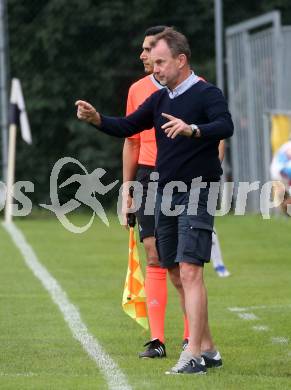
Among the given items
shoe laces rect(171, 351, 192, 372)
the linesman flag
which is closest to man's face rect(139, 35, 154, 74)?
the linesman flag

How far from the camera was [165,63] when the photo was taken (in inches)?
307

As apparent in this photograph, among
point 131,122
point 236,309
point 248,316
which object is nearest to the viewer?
point 131,122

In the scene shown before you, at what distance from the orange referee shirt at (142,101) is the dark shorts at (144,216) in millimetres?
54

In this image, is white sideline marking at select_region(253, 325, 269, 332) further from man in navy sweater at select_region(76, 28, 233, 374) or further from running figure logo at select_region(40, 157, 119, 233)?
running figure logo at select_region(40, 157, 119, 233)

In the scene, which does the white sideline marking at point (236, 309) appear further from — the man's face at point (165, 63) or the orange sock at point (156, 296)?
the man's face at point (165, 63)

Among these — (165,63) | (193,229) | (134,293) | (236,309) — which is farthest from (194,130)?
(236,309)

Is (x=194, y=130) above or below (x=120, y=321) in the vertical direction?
above

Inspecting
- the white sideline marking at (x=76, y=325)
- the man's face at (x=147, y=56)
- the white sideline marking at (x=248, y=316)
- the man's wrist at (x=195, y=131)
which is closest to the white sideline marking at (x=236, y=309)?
the white sideline marking at (x=248, y=316)

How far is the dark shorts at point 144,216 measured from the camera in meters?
8.83

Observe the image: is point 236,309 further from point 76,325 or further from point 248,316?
point 76,325

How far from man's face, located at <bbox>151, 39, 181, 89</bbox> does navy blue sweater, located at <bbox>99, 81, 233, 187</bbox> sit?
13cm

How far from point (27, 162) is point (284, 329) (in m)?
19.6

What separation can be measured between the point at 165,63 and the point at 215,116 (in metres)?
0.45

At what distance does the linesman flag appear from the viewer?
29.9 feet
